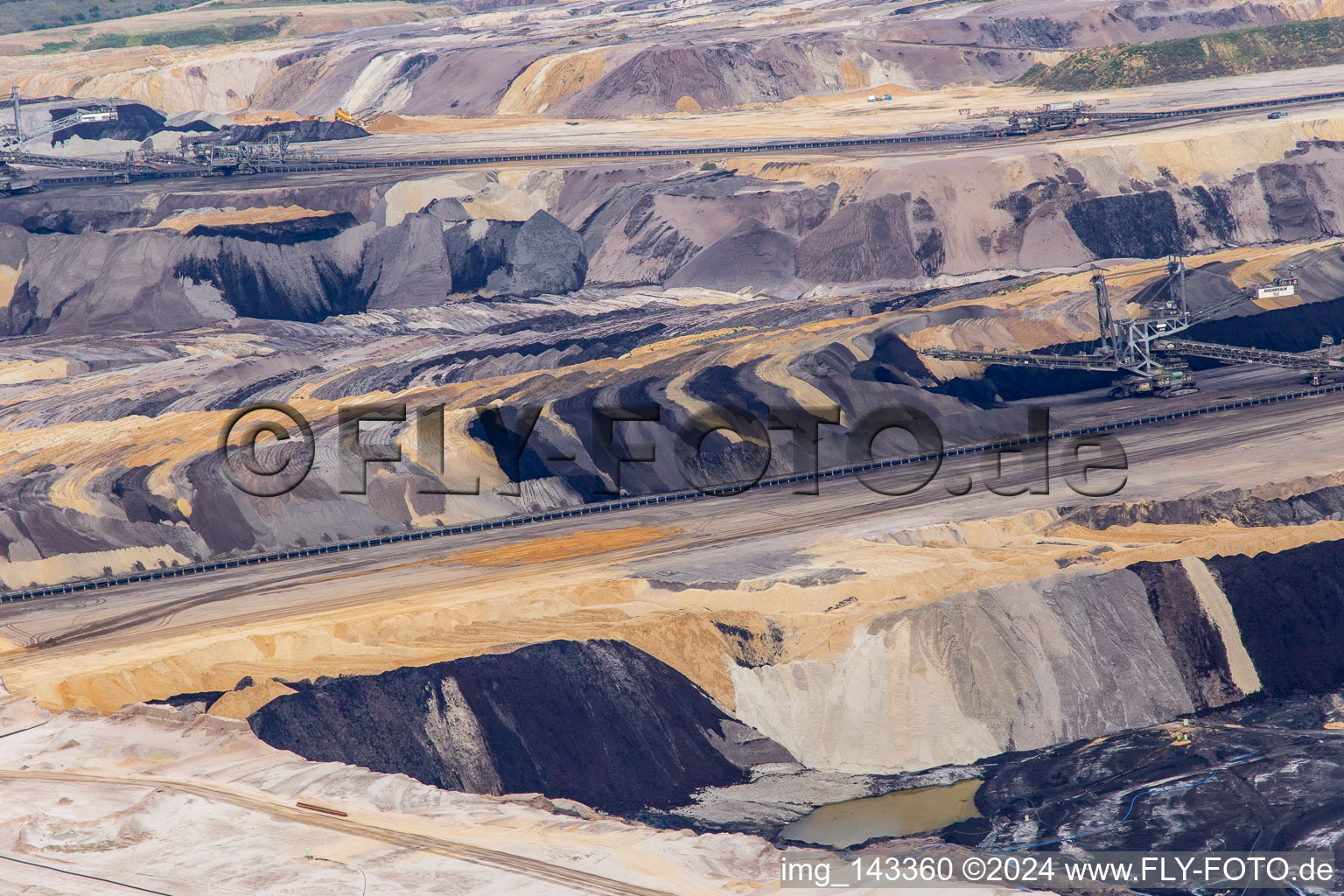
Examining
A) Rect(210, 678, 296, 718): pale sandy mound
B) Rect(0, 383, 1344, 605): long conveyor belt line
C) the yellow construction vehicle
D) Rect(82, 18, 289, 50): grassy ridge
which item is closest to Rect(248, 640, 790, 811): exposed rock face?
Rect(210, 678, 296, 718): pale sandy mound

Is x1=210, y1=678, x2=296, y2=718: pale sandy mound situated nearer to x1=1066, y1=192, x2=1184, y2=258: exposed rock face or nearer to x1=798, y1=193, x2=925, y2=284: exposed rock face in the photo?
x1=798, y1=193, x2=925, y2=284: exposed rock face

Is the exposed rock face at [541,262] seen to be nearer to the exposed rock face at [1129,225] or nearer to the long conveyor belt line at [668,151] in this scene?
the long conveyor belt line at [668,151]

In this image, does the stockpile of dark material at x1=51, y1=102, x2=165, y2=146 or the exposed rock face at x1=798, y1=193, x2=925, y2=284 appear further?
the stockpile of dark material at x1=51, y1=102, x2=165, y2=146

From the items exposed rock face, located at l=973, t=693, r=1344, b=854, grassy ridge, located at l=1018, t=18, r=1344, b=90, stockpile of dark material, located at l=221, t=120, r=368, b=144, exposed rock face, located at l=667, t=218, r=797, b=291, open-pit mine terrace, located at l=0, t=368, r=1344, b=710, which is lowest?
exposed rock face, located at l=973, t=693, r=1344, b=854

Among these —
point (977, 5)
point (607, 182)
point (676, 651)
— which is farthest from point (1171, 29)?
point (676, 651)

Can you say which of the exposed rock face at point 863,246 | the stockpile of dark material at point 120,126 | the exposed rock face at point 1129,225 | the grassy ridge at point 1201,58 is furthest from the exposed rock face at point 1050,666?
the stockpile of dark material at point 120,126

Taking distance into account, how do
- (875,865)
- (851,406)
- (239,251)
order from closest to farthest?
(875,865) < (851,406) < (239,251)

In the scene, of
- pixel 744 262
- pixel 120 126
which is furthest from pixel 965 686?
pixel 120 126

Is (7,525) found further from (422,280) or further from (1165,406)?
(1165,406)

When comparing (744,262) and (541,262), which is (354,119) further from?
(744,262)
